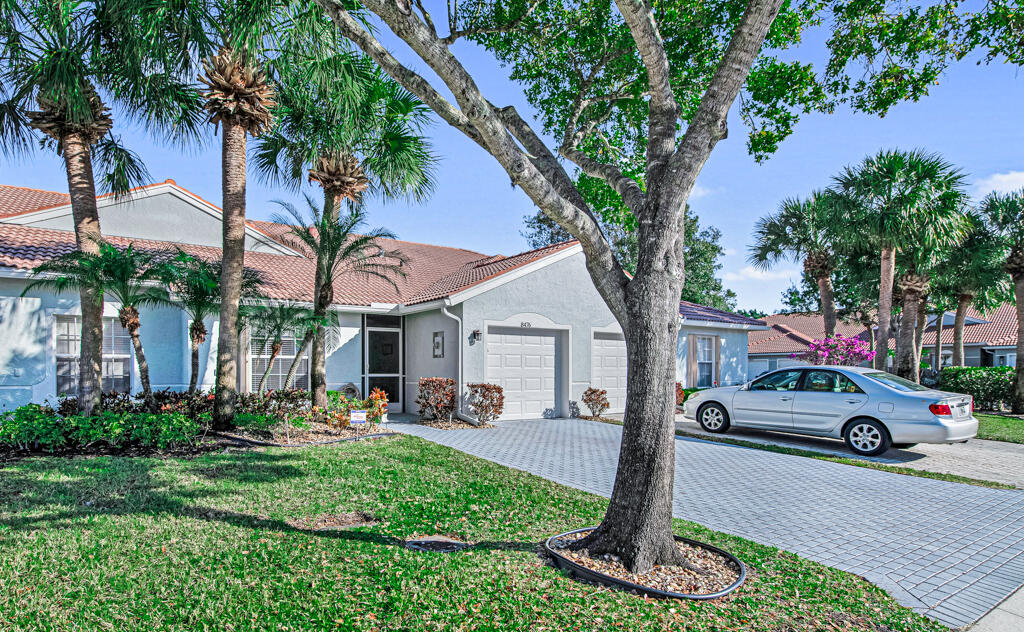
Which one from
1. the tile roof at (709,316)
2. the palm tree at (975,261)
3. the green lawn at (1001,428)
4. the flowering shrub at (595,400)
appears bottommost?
the green lawn at (1001,428)

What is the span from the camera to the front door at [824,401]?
35.4ft

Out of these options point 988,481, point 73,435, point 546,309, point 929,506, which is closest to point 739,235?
point 546,309

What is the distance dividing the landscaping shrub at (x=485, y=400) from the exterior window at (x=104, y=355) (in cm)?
727

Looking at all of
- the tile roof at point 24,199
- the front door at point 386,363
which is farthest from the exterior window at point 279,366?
the tile roof at point 24,199

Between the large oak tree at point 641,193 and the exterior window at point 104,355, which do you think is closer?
the large oak tree at point 641,193

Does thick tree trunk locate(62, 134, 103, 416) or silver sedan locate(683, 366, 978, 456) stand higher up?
thick tree trunk locate(62, 134, 103, 416)

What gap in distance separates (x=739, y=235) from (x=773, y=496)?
19813mm

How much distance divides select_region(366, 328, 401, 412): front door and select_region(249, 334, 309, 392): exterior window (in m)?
1.71

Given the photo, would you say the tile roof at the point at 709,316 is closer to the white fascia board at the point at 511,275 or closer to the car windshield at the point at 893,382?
the white fascia board at the point at 511,275

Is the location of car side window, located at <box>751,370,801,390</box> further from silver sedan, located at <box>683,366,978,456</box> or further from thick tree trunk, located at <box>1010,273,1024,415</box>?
thick tree trunk, located at <box>1010,273,1024,415</box>

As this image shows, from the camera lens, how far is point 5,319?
1135 cm

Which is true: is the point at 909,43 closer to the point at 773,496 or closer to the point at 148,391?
the point at 773,496

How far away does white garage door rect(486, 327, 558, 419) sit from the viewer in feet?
48.4

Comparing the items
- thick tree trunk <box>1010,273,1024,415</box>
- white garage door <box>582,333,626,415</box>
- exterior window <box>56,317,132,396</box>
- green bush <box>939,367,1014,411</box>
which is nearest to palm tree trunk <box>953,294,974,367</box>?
green bush <box>939,367,1014,411</box>
